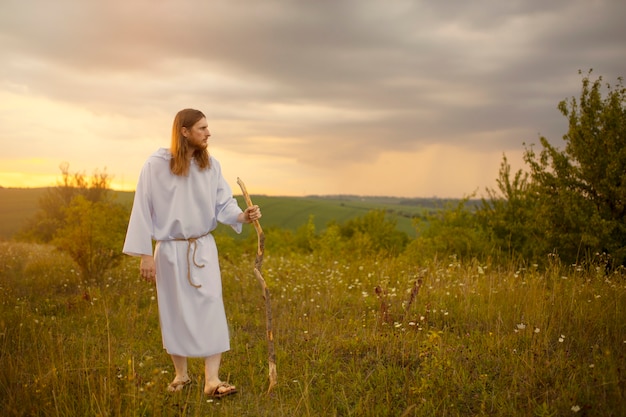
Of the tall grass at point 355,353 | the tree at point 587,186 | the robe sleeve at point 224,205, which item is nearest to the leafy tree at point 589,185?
the tree at point 587,186

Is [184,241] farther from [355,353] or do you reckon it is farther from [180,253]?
[355,353]

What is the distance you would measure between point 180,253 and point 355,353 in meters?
2.19

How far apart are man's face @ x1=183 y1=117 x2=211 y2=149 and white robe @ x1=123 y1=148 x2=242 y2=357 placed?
0.78ft

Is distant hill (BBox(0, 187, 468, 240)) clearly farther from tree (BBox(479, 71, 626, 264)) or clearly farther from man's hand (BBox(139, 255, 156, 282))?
man's hand (BBox(139, 255, 156, 282))

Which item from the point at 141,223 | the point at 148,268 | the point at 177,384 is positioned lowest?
the point at 177,384

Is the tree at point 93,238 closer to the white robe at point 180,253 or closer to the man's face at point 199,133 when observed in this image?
the white robe at point 180,253

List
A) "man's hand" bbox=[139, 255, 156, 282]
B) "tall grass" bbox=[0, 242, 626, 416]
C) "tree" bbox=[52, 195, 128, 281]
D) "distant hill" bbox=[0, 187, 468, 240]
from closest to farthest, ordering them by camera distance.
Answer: "tall grass" bbox=[0, 242, 626, 416] → "man's hand" bbox=[139, 255, 156, 282] → "tree" bbox=[52, 195, 128, 281] → "distant hill" bbox=[0, 187, 468, 240]

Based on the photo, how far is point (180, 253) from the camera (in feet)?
14.4

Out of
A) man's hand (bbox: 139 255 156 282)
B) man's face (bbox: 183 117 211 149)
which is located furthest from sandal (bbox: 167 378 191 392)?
man's face (bbox: 183 117 211 149)

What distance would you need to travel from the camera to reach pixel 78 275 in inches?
398

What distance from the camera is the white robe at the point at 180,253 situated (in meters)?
4.36

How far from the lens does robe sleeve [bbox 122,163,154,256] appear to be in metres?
4.27

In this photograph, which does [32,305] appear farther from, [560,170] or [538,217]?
[560,170]

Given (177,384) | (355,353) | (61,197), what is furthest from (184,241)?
(61,197)
